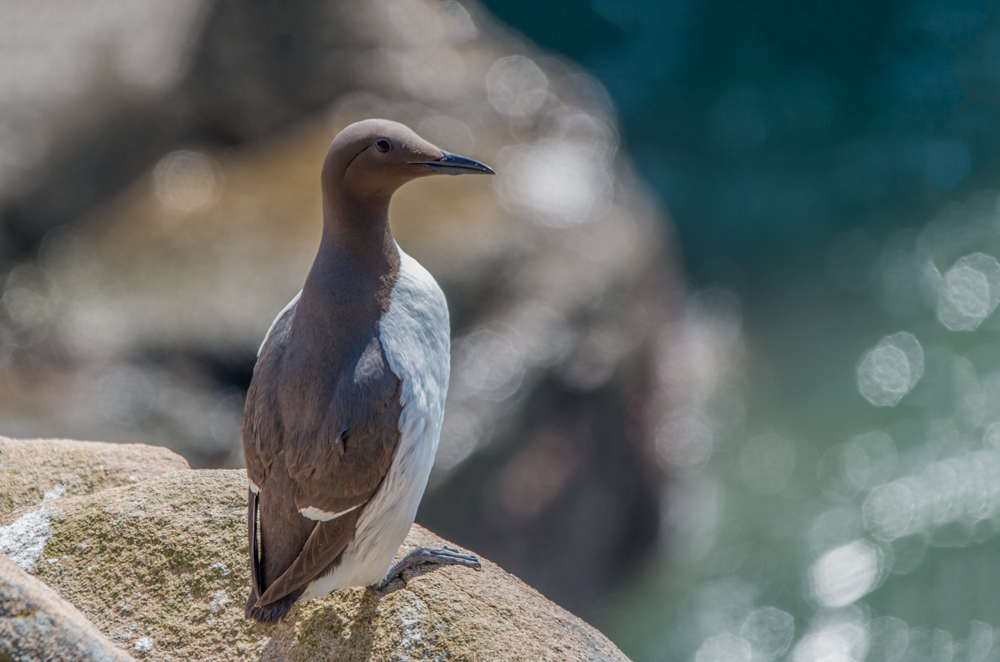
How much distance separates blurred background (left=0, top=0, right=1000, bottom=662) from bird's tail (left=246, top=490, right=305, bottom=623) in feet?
12.7

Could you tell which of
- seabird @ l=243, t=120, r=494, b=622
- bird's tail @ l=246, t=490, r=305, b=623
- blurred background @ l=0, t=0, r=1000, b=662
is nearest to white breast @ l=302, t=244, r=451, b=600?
seabird @ l=243, t=120, r=494, b=622

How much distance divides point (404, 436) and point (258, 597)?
0.81 meters

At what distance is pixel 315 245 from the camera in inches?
323

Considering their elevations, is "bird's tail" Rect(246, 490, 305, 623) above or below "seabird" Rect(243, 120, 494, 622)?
below

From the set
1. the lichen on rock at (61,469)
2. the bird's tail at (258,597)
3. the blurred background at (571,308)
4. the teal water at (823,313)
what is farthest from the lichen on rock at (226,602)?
the teal water at (823,313)

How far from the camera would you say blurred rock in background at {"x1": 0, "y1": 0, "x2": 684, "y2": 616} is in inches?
305

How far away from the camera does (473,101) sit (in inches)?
420

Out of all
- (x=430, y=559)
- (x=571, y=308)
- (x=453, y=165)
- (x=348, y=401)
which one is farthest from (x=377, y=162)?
(x=571, y=308)

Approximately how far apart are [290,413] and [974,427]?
953 cm

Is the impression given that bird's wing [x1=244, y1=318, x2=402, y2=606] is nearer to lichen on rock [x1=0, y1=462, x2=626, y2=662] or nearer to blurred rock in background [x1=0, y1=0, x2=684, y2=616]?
lichen on rock [x1=0, y1=462, x2=626, y2=662]

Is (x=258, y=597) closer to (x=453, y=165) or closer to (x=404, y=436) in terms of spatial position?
(x=404, y=436)

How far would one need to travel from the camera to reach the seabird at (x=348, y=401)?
11.1 feet

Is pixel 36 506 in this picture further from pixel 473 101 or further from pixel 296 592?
pixel 473 101

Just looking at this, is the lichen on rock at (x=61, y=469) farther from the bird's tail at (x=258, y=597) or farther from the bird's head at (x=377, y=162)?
the bird's head at (x=377, y=162)
